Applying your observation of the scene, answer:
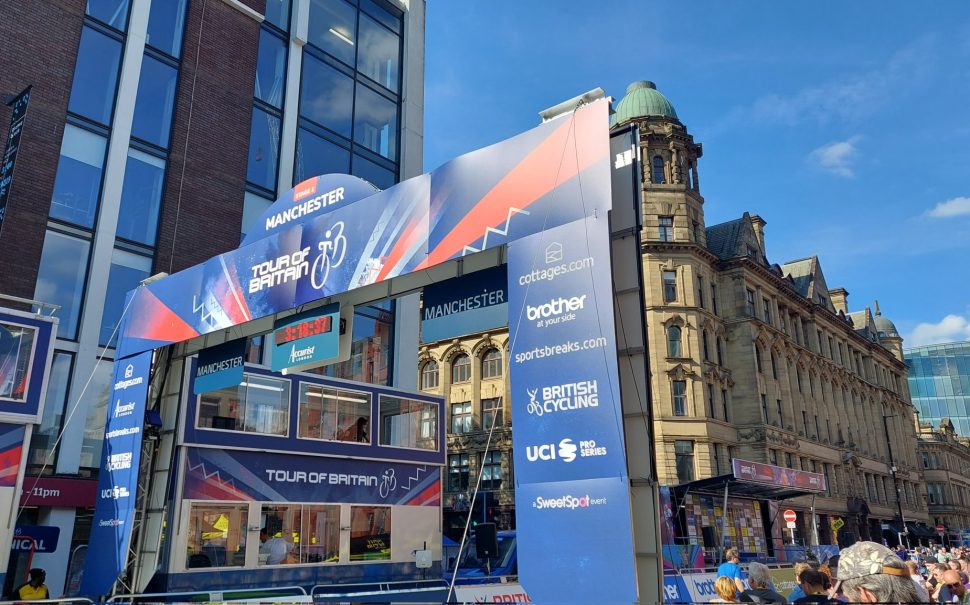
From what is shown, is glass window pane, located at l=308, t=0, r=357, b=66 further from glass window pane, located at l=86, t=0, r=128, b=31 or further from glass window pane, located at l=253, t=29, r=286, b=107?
glass window pane, located at l=86, t=0, r=128, b=31

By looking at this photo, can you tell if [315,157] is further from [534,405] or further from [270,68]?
[534,405]

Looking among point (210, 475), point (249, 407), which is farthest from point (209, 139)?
point (210, 475)

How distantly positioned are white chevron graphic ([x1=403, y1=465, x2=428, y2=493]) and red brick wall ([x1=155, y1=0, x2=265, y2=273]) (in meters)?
9.27

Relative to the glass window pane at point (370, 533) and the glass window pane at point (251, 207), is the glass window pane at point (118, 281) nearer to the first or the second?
the glass window pane at point (251, 207)

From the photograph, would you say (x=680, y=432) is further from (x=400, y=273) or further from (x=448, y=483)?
(x=400, y=273)

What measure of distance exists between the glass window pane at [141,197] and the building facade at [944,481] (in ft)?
300

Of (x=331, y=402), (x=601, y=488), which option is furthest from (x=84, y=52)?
(x=601, y=488)

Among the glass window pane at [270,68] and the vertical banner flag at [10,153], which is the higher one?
the glass window pane at [270,68]

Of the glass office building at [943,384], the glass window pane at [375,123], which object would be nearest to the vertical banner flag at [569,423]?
the glass window pane at [375,123]

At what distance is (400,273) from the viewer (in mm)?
11008

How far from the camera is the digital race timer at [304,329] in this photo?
12.3m

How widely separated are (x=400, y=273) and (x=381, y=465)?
11726mm

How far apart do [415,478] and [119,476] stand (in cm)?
905

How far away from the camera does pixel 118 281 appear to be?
21.7m
